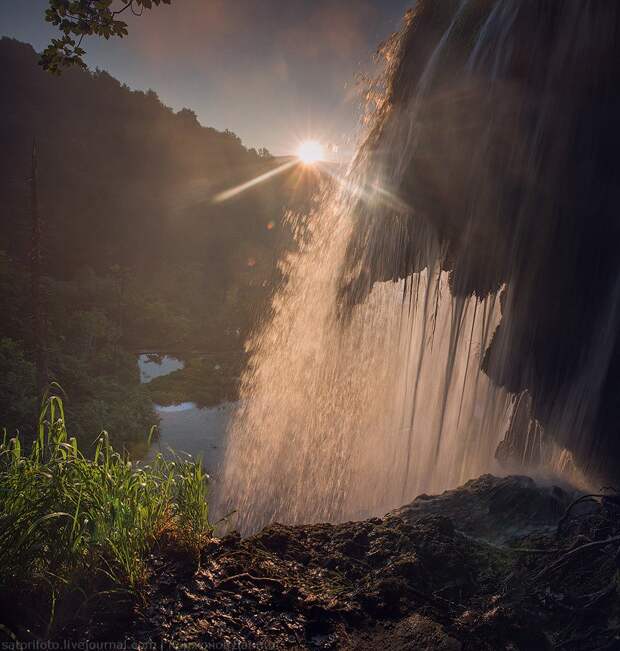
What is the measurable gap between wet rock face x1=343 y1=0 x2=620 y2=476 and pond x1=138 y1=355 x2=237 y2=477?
32.8 feet

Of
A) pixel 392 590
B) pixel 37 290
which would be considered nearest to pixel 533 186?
pixel 392 590

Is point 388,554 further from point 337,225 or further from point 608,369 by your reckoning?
point 337,225

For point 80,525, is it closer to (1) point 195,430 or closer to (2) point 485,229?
(2) point 485,229

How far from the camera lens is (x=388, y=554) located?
245cm

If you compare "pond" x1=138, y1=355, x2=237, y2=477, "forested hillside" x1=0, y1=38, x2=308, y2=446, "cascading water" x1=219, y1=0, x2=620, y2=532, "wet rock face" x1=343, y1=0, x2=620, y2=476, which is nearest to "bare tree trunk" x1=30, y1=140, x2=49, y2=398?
"pond" x1=138, y1=355, x2=237, y2=477

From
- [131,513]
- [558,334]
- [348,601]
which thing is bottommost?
[348,601]

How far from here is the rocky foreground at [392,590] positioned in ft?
5.68

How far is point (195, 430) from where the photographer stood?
58.9 ft

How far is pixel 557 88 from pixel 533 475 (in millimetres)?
3246

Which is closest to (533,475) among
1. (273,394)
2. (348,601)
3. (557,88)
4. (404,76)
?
(348,601)

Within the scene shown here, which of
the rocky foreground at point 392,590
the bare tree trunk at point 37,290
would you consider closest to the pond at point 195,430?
the bare tree trunk at point 37,290

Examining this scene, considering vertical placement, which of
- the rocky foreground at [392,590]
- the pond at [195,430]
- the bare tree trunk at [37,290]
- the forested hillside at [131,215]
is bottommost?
the pond at [195,430]

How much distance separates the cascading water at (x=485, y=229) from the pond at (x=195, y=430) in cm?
751

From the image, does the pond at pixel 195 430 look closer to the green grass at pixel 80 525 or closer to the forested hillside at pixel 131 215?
the forested hillside at pixel 131 215
